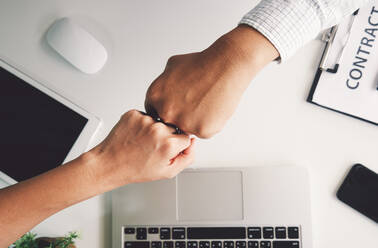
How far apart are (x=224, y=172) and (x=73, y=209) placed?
35cm

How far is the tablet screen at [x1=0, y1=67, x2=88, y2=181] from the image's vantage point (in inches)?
27.9

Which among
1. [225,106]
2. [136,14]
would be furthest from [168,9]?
[225,106]

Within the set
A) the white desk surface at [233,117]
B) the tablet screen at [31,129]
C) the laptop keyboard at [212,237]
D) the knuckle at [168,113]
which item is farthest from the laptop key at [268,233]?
the tablet screen at [31,129]

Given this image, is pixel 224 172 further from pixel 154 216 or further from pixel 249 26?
pixel 249 26

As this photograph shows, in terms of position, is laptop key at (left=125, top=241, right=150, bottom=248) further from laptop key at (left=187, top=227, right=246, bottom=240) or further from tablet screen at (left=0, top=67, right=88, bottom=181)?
tablet screen at (left=0, top=67, right=88, bottom=181)

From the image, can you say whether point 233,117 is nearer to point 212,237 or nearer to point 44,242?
point 212,237

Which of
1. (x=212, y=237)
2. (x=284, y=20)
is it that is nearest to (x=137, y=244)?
(x=212, y=237)

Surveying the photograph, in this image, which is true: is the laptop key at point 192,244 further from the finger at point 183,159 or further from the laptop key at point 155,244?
the finger at point 183,159

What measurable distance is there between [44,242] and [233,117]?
19.4 inches

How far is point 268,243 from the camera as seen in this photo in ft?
2.20

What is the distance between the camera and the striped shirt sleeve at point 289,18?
499 millimetres

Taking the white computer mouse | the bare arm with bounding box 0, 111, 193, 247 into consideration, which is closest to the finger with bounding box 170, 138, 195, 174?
the bare arm with bounding box 0, 111, 193, 247

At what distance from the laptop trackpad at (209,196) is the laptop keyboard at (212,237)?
0.03 meters

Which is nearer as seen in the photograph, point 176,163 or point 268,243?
point 176,163
